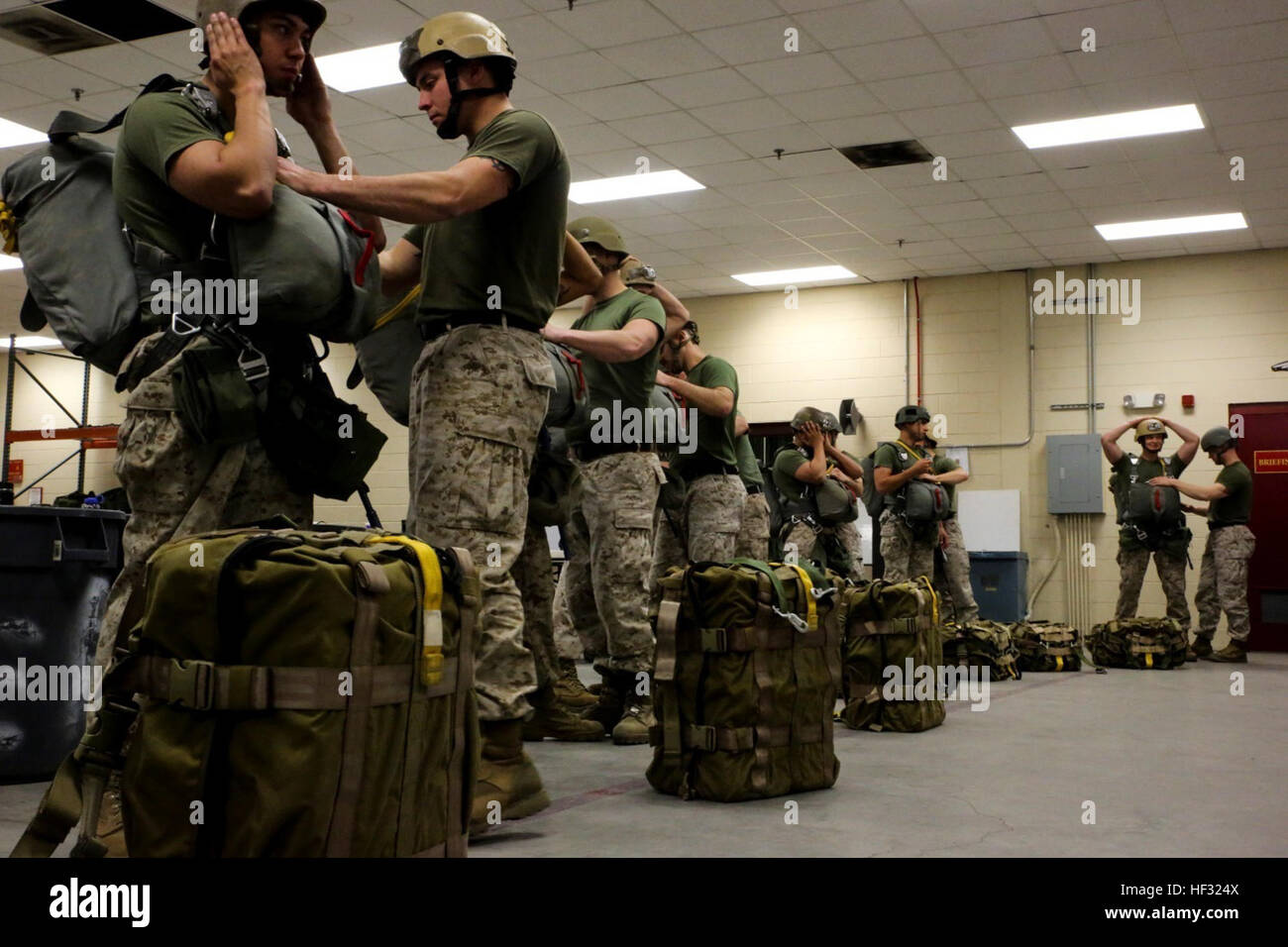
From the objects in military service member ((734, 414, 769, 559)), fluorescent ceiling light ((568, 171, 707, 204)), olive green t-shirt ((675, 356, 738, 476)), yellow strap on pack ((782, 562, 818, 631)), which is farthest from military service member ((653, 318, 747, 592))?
fluorescent ceiling light ((568, 171, 707, 204))

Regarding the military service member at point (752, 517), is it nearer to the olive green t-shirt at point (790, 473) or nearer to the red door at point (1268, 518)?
the olive green t-shirt at point (790, 473)

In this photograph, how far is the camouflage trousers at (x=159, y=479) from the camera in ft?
7.79

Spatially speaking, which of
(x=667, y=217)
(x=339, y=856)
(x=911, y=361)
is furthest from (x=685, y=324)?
(x=911, y=361)

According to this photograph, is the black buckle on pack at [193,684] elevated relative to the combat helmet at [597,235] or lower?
lower

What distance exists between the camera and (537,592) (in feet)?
12.7

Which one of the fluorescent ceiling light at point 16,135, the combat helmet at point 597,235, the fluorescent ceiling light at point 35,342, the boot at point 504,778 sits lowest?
the boot at point 504,778

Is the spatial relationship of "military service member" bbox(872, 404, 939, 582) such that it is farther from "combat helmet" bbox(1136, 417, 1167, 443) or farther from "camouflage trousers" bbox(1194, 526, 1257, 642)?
"camouflage trousers" bbox(1194, 526, 1257, 642)

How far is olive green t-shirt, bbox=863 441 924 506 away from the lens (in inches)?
317

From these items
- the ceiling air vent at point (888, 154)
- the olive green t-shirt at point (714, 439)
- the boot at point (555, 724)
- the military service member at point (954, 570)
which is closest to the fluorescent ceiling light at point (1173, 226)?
the ceiling air vent at point (888, 154)

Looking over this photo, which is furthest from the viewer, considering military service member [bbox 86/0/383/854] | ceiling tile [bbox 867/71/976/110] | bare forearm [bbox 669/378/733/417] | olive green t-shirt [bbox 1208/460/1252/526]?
olive green t-shirt [bbox 1208/460/1252/526]

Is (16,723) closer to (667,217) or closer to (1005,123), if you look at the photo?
(1005,123)

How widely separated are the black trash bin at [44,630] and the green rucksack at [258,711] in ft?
5.57

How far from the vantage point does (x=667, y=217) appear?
11.1 m

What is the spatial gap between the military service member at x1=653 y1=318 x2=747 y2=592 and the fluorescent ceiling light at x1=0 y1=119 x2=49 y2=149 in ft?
21.6
